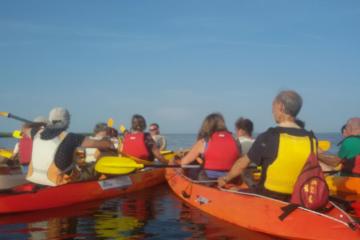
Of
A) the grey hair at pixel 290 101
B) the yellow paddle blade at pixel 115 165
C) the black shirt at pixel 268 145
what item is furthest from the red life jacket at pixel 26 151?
the grey hair at pixel 290 101

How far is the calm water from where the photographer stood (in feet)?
21.2

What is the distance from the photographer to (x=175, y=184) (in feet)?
33.2

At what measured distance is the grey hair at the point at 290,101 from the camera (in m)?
5.79

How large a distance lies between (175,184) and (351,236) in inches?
210

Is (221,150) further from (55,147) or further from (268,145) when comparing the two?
(55,147)

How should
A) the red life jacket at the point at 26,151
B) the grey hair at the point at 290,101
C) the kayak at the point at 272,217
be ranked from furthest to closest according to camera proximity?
1. the red life jacket at the point at 26,151
2. the grey hair at the point at 290,101
3. the kayak at the point at 272,217

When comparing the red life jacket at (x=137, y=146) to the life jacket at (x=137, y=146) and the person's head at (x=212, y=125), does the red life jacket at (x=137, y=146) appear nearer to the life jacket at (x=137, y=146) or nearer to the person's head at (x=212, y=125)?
the life jacket at (x=137, y=146)

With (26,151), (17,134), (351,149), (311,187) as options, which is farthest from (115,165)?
(351,149)

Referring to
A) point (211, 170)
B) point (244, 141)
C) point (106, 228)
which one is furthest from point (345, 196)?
point (106, 228)

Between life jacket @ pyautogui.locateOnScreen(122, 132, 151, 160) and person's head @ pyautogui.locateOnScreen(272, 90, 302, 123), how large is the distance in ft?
20.6

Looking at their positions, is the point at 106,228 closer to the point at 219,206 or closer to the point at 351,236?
the point at 219,206

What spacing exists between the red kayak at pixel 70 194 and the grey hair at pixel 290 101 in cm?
456

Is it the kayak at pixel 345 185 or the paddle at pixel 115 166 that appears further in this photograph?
the kayak at pixel 345 185

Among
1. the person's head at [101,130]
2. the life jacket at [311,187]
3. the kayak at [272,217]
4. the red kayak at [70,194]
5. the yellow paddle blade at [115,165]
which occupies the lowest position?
the red kayak at [70,194]
